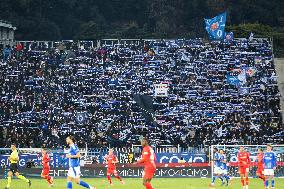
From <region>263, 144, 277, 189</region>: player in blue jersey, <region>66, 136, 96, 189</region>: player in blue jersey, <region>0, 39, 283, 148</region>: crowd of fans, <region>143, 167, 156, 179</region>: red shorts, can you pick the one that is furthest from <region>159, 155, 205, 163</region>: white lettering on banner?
<region>143, 167, 156, 179</region>: red shorts

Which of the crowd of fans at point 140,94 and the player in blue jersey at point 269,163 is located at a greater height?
the crowd of fans at point 140,94

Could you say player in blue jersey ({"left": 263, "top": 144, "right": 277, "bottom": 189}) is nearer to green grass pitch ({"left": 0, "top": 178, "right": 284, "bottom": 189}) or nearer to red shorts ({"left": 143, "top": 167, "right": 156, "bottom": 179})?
green grass pitch ({"left": 0, "top": 178, "right": 284, "bottom": 189})

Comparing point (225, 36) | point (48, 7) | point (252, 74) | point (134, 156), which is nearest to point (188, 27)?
point (48, 7)

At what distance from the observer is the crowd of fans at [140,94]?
6088 centimetres

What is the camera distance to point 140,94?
66.1 metres

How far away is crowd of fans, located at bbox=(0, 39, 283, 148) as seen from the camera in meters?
60.9

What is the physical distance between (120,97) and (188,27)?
36427mm

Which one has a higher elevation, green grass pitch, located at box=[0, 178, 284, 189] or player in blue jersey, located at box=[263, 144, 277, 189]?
player in blue jersey, located at box=[263, 144, 277, 189]

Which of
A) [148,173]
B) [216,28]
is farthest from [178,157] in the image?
[216,28]

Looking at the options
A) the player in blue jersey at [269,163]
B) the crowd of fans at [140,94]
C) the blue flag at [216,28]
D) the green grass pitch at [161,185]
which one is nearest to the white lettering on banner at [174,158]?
the green grass pitch at [161,185]

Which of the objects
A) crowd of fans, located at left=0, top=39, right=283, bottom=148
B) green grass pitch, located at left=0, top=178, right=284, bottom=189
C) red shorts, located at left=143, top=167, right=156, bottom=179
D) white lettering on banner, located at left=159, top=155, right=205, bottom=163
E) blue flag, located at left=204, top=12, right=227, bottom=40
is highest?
blue flag, located at left=204, top=12, right=227, bottom=40

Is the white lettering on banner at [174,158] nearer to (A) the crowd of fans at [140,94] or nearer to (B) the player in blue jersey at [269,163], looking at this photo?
(A) the crowd of fans at [140,94]

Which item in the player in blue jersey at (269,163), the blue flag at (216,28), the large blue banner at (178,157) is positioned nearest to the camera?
the player in blue jersey at (269,163)

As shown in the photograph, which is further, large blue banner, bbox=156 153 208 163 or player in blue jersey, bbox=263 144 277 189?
large blue banner, bbox=156 153 208 163
